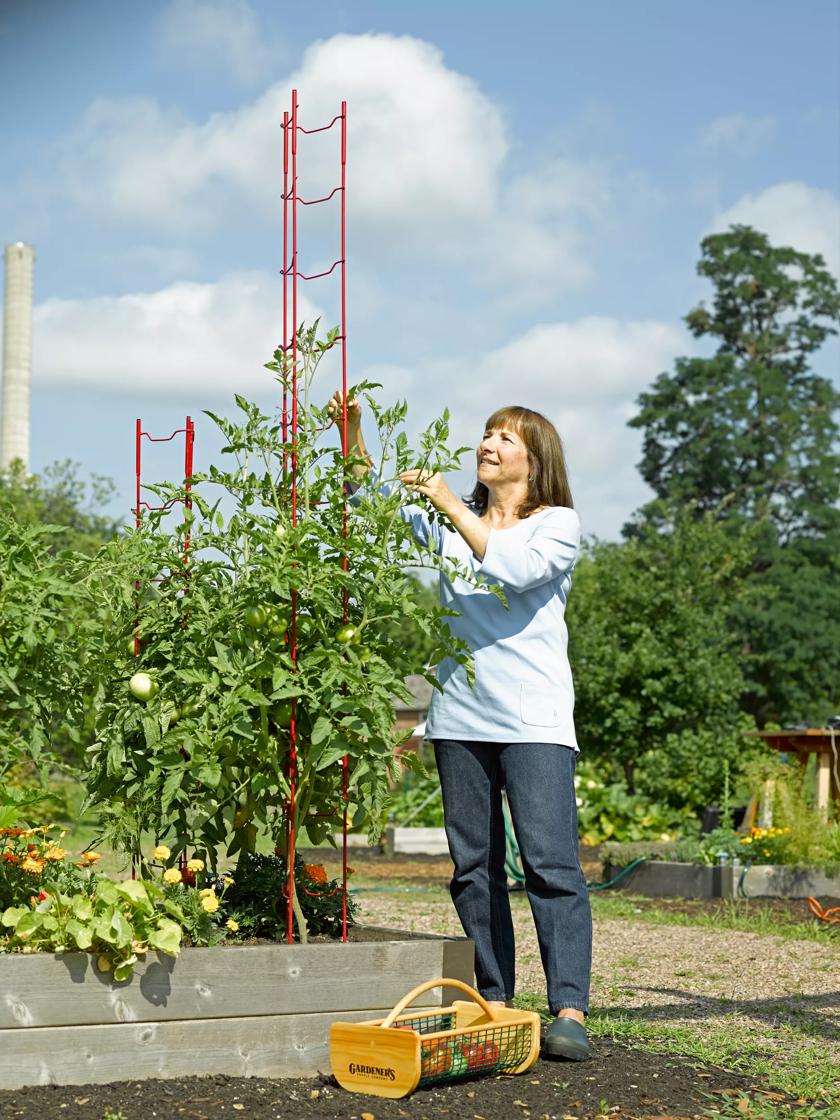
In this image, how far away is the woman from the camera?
3.57m

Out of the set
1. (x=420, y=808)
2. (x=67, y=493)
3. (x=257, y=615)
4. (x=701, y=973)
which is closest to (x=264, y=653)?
(x=257, y=615)

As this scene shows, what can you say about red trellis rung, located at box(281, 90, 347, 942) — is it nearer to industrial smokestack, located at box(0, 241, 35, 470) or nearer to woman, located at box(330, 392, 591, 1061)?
woman, located at box(330, 392, 591, 1061)

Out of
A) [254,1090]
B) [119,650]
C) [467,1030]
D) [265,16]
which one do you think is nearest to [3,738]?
[119,650]

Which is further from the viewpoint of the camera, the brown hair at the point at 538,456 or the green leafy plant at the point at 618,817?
the green leafy plant at the point at 618,817

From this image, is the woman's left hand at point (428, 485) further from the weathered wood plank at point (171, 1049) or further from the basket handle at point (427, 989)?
the weathered wood plank at point (171, 1049)

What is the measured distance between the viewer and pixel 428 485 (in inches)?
137

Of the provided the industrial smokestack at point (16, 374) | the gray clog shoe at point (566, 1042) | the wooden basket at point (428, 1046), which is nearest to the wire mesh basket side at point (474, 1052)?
the wooden basket at point (428, 1046)

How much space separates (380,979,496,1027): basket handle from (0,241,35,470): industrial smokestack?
131ft

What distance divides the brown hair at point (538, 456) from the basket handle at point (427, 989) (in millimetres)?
1348

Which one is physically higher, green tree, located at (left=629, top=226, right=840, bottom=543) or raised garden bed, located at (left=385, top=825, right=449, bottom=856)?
green tree, located at (left=629, top=226, right=840, bottom=543)

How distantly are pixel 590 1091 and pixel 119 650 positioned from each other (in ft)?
5.44

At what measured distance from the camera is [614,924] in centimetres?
791

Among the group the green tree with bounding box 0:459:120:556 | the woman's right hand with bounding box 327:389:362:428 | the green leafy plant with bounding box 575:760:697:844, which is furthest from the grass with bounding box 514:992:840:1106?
the green tree with bounding box 0:459:120:556

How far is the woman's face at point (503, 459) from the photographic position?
3.87 meters
